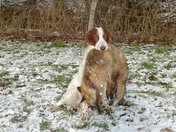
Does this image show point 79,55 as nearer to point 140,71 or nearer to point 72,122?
point 140,71

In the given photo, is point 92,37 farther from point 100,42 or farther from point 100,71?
point 100,71

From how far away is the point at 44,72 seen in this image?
26.7 feet

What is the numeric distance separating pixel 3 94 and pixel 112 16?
900cm

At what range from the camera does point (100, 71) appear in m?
5.17

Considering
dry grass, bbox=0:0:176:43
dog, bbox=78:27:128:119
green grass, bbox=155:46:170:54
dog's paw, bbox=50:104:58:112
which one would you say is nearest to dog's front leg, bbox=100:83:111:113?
dog, bbox=78:27:128:119

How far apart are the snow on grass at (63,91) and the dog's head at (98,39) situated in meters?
0.97

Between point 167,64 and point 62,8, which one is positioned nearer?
point 167,64

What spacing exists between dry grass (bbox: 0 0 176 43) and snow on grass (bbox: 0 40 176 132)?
3333mm

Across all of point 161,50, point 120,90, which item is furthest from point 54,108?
point 161,50

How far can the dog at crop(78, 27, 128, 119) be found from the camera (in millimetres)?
4969

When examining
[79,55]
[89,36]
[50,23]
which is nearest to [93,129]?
[89,36]

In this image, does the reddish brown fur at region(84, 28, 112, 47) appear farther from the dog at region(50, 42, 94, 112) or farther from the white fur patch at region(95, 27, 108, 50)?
the dog at region(50, 42, 94, 112)

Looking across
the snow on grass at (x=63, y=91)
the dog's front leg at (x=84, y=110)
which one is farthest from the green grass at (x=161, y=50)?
the dog's front leg at (x=84, y=110)

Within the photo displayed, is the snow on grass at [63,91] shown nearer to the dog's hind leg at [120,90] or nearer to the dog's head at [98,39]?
the dog's hind leg at [120,90]
